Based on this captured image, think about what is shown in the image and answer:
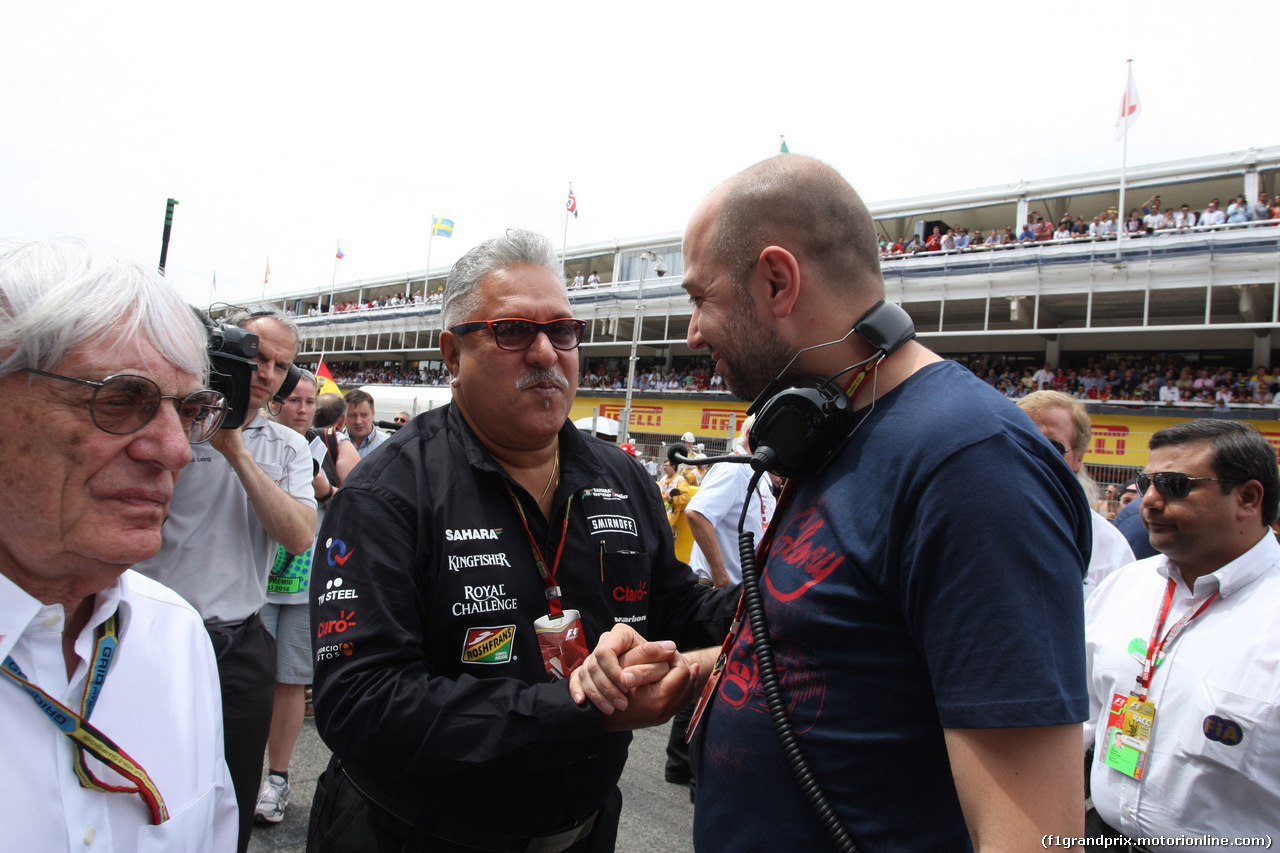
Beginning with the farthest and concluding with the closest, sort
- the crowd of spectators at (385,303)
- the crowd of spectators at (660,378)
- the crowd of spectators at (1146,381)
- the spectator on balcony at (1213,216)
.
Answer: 1. the crowd of spectators at (385,303)
2. the crowd of spectators at (660,378)
3. the spectator on balcony at (1213,216)
4. the crowd of spectators at (1146,381)

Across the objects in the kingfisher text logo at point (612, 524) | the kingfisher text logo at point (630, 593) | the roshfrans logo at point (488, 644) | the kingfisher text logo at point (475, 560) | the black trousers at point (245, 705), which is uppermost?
the kingfisher text logo at point (612, 524)

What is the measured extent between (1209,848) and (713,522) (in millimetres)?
3179

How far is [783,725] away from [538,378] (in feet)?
3.80

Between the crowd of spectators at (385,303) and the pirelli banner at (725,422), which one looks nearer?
the pirelli banner at (725,422)

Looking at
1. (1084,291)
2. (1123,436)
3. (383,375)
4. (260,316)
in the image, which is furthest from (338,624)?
(383,375)

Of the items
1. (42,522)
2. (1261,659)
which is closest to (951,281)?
(1261,659)

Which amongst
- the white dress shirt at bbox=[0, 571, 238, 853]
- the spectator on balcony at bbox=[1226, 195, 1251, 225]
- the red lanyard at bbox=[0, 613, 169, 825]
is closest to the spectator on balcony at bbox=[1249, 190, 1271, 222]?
the spectator on balcony at bbox=[1226, 195, 1251, 225]

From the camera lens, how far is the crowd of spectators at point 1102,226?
22047 mm

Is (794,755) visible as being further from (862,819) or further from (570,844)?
(570,844)

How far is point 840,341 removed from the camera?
150cm

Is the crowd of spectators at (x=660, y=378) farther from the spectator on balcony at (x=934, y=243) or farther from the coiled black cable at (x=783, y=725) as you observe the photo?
the coiled black cable at (x=783, y=725)

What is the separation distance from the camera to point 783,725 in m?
1.32

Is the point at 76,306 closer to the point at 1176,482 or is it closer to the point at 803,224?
the point at 803,224

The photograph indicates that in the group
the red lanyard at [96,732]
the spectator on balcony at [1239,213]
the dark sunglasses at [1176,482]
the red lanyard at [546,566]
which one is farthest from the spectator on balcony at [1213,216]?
the red lanyard at [96,732]
